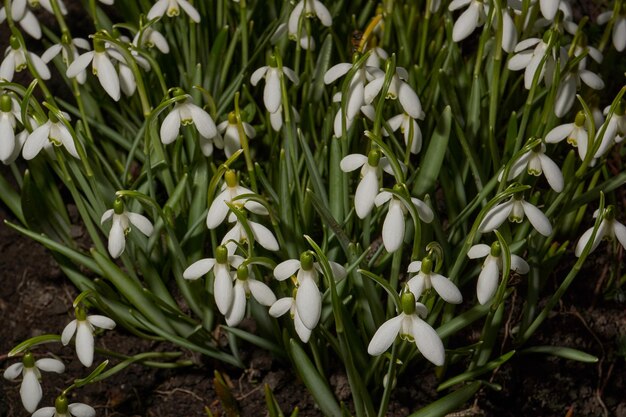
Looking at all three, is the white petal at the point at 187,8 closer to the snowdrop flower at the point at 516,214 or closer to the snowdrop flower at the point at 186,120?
the snowdrop flower at the point at 186,120

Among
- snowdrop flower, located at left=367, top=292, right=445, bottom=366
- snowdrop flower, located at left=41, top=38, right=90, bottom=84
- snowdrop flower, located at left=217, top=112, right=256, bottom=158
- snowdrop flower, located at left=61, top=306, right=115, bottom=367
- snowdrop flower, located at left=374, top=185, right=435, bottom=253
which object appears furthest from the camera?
snowdrop flower, located at left=41, top=38, right=90, bottom=84

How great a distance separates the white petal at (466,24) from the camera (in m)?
1.89

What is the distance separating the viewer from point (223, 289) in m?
1.50

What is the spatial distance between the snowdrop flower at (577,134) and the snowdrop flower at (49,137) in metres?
1.04

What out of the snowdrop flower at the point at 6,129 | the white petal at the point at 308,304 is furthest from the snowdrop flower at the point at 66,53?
the white petal at the point at 308,304

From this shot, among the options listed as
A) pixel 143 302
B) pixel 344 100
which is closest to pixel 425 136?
pixel 344 100

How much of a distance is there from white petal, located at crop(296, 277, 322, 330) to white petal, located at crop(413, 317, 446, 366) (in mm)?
172

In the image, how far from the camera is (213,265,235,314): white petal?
1.50 metres

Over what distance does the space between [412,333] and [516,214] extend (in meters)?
0.35

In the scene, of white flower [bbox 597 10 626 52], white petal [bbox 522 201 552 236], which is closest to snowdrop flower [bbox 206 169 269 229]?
white petal [bbox 522 201 552 236]

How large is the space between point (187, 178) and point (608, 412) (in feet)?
3.97

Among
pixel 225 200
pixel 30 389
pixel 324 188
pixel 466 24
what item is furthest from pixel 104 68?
pixel 466 24

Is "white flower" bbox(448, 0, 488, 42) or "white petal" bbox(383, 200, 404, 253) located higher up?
"white flower" bbox(448, 0, 488, 42)

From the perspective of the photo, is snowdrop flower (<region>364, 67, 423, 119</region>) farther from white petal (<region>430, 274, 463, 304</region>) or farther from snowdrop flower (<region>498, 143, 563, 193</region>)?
white petal (<region>430, 274, 463, 304</region>)
